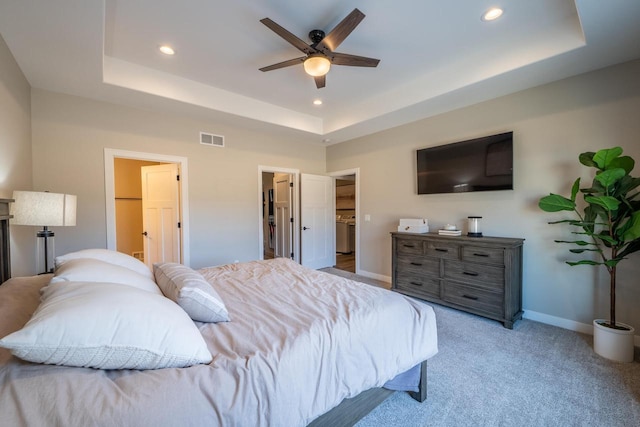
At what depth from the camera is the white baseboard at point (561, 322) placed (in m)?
2.73

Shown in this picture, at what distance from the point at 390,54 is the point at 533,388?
127 inches

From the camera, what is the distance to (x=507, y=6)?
2.17m

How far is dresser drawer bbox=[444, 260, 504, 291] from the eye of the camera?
9.61 ft

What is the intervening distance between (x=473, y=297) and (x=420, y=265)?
72cm

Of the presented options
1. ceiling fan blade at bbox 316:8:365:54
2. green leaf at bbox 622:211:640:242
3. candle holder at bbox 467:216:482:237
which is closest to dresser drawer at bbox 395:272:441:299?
candle holder at bbox 467:216:482:237

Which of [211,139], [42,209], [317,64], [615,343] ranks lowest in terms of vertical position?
[615,343]

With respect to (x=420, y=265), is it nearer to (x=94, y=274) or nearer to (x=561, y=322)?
(x=561, y=322)

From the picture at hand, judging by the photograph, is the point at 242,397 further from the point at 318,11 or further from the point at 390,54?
the point at 390,54

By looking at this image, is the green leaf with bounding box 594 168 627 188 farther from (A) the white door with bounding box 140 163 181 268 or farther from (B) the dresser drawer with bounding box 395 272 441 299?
(A) the white door with bounding box 140 163 181 268

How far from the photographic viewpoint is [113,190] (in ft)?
11.2

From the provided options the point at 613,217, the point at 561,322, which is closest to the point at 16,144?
the point at 613,217

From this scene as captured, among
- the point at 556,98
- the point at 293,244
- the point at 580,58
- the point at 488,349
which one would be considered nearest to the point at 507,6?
the point at 580,58

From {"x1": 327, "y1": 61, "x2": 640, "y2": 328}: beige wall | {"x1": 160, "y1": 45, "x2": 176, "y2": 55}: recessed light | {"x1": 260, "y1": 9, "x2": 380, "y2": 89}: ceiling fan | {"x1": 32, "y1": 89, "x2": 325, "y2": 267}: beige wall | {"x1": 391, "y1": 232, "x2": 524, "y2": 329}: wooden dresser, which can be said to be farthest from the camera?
{"x1": 32, "y1": 89, "x2": 325, "y2": 267}: beige wall

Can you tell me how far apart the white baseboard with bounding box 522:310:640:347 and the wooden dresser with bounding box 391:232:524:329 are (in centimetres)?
16
